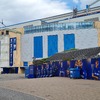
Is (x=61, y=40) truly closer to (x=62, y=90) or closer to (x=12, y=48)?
(x=12, y=48)

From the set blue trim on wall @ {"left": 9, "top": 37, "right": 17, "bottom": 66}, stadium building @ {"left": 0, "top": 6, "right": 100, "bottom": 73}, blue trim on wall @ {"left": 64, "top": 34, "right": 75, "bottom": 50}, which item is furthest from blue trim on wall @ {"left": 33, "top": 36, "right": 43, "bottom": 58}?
blue trim on wall @ {"left": 9, "top": 37, "right": 17, "bottom": 66}

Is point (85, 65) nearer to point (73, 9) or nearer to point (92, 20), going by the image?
point (92, 20)

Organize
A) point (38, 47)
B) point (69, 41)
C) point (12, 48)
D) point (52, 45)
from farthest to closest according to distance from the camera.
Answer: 1. point (12, 48)
2. point (38, 47)
3. point (52, 45)
4. point (69, 41)

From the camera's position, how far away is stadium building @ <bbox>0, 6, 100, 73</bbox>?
238ft

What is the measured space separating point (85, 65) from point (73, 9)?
6123cm

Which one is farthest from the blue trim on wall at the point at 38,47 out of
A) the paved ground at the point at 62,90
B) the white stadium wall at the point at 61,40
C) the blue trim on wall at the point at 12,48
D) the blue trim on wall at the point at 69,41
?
the paved ground at the point at 62,90

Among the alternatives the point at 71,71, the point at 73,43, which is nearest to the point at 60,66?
the point at 71,71

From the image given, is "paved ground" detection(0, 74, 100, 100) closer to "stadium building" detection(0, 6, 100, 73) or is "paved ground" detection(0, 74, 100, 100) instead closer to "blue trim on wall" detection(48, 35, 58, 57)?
"stadium building" detection(0, 6, 100, 73)

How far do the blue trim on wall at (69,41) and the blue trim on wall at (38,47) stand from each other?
294 inches

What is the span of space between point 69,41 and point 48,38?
6803mm

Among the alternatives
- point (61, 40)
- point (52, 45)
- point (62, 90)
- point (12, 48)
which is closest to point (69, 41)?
point (61, 40)

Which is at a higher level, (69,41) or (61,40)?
(61,40)

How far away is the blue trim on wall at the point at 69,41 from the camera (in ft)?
238

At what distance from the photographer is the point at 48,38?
77.1 meters
